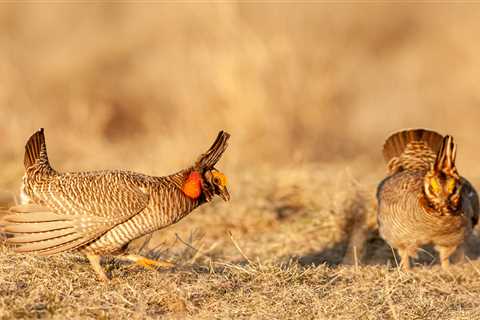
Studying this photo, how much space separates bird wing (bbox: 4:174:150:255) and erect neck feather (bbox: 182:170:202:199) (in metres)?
0.27

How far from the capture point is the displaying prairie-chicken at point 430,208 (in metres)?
5.81

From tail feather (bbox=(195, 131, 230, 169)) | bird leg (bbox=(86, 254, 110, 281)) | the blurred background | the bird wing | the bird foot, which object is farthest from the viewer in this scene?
the blurred background

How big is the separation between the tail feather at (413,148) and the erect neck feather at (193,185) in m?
2.68

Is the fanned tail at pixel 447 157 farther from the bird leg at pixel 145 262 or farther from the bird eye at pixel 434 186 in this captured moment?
the bird leg at pixel 145 262

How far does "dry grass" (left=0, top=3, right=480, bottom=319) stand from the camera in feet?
14.7

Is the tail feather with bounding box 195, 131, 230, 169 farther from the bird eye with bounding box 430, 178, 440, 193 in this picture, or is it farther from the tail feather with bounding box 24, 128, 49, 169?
the bird eye with bounding box 430, 178, 440, 193

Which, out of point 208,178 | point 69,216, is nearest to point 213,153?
point 208,178

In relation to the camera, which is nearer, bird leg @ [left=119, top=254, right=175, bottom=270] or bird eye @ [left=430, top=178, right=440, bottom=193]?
bird leg @ [left=119, top=254, right=175, bottom=270]

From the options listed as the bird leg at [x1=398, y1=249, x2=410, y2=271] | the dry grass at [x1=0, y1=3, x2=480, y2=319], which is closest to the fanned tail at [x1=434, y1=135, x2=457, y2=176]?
the dry grass at [x1=0, y1=3, x2=480, y2=319]

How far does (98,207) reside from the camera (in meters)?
4.55

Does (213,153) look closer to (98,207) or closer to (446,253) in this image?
(98,207)

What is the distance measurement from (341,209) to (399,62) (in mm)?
8537

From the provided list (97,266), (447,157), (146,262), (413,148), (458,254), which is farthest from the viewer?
(413,148)

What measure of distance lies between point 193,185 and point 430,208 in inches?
74.2
